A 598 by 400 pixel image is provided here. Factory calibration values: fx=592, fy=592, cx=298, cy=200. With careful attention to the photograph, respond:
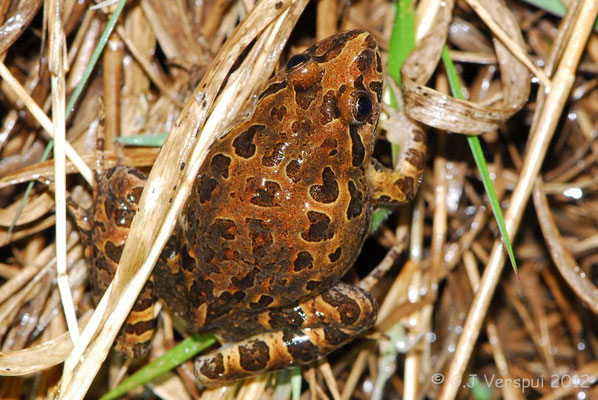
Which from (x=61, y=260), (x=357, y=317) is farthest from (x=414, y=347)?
(x=61, y=260)

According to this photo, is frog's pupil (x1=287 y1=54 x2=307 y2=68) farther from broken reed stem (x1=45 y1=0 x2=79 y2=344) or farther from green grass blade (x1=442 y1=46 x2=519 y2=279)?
broken reed stem (x1=45 y1=0 x2=79 y2=344)

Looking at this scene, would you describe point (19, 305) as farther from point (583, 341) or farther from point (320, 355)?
point (583, 341)

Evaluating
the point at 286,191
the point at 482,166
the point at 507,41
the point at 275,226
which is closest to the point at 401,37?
the point at 507,41

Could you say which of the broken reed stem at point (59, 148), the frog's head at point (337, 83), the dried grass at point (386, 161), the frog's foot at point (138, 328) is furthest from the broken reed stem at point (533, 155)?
the broken reed stem at point (59, 148)

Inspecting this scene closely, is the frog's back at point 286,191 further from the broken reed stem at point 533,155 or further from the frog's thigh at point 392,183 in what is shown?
the broken reed stem at point 533,155

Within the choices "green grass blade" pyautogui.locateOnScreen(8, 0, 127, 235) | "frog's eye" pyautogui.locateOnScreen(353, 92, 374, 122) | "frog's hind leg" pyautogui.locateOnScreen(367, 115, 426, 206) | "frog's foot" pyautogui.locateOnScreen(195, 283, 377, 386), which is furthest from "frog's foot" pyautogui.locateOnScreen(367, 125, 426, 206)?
"green grass blade" pyautogui.locateOnScreen(8, 0, 127, 235)
